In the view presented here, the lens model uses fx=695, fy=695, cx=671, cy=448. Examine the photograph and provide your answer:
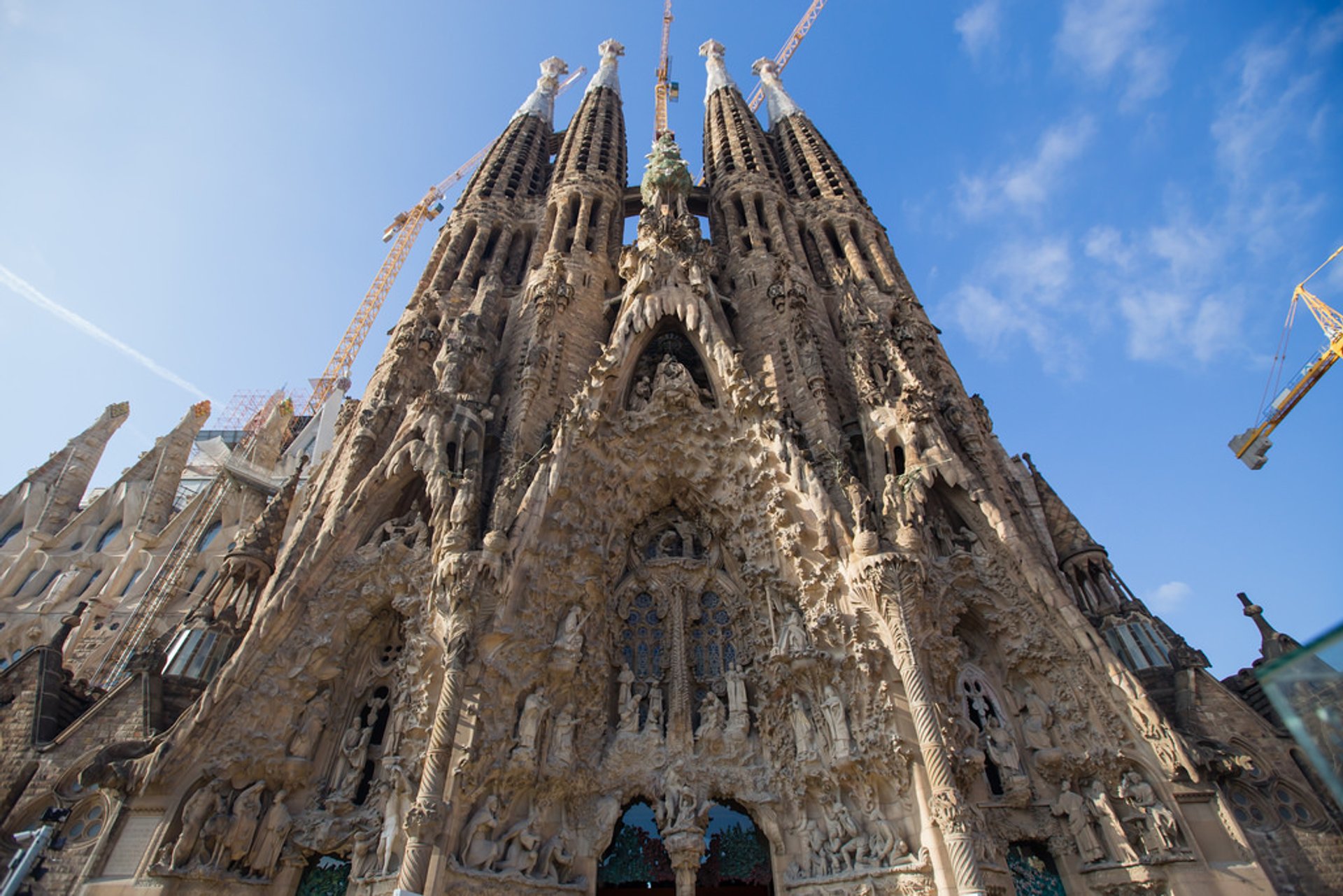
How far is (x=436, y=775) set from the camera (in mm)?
8164

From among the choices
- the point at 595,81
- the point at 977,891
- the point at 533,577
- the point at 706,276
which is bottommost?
the point at 977,891

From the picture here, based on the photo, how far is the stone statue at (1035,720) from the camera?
31.5ft

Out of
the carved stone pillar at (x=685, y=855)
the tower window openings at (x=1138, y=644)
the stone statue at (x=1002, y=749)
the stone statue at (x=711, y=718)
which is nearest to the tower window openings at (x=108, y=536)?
the stone statue at (x=711, y=718)

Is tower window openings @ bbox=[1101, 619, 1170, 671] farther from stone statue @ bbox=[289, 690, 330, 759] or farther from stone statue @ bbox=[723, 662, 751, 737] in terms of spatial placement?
stone statue @ bbox=[289, 690, 330, 759]

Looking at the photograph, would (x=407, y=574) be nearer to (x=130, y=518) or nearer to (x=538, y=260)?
(x=538, y=260)

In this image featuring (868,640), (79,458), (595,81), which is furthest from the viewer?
(595,81)

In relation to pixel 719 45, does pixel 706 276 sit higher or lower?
lower

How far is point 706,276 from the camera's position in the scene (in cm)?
1506

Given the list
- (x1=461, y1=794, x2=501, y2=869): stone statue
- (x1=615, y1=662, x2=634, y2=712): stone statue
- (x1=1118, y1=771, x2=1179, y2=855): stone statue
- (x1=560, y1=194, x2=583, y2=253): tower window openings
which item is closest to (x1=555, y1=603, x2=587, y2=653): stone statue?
(x1=615, y1=662, x2=634, y2=712): stone statue

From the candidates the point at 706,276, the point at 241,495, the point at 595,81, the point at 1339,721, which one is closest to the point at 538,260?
the point at 706,276

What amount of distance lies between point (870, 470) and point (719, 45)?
1036 inches

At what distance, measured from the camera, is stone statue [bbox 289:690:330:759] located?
9344 millimetres

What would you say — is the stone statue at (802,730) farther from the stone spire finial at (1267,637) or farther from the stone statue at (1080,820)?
the stone spire finial at (1267,637)

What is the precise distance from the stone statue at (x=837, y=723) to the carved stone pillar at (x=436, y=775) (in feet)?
16.0
